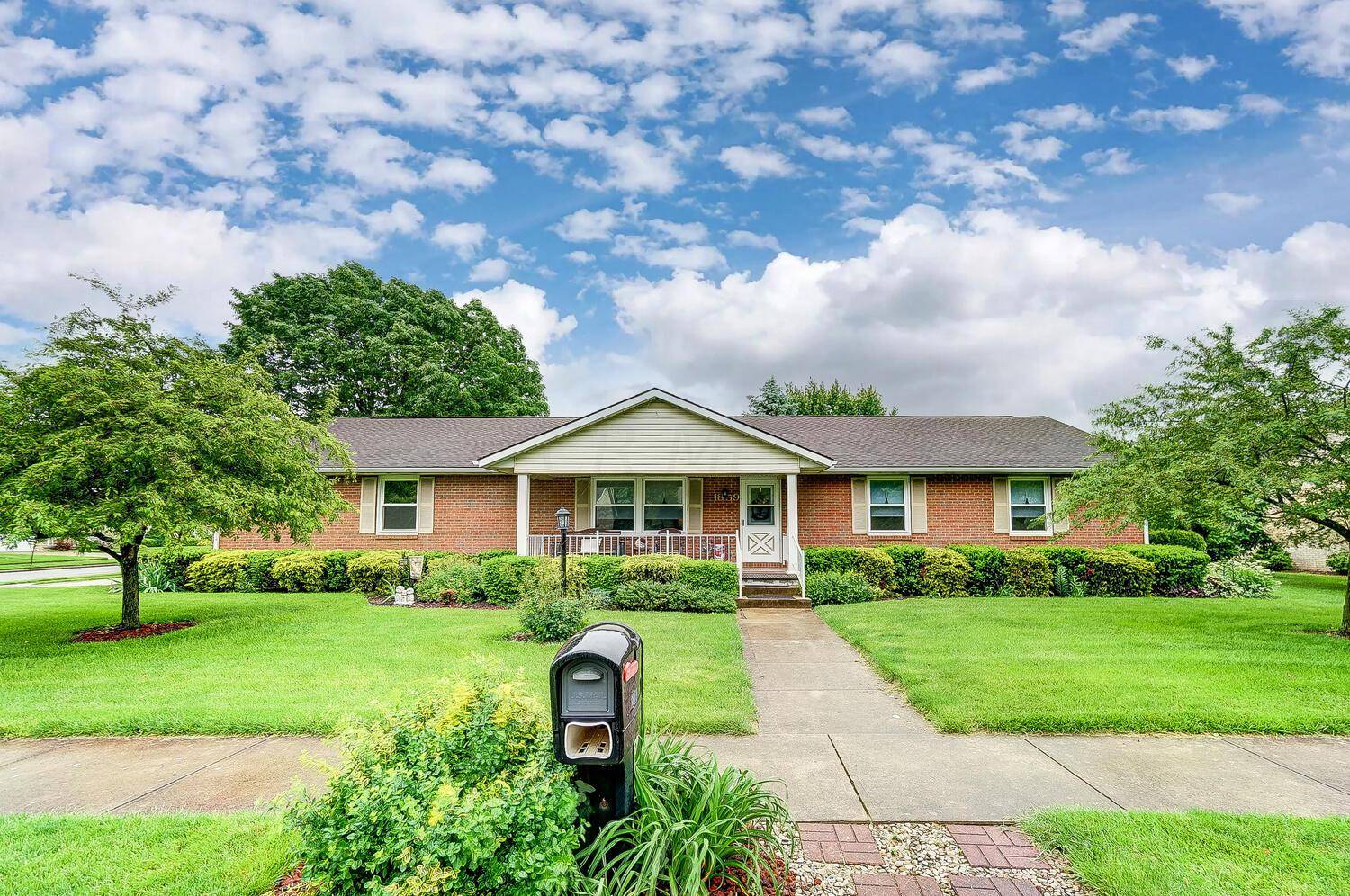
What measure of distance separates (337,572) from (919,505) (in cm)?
1469

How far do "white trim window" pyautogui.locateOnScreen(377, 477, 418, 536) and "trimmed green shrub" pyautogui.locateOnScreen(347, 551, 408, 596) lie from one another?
2134mm

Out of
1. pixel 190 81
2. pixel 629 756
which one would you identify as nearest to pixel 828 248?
pixel 190 81

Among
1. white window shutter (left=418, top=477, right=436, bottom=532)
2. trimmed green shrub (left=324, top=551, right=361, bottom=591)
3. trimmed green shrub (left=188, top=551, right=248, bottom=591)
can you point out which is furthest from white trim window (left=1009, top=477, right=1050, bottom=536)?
trimmed green shrub (left=188, top=551, right=248, bottom=591)

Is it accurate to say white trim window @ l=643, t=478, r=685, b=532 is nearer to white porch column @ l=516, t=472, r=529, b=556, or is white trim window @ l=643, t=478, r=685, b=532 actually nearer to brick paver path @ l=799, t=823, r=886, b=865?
white porch column @ l=516, t=472, r=529, b=556

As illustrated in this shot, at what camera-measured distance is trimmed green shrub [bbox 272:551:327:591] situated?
1491 centimetres

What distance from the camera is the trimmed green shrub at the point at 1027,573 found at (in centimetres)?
1430

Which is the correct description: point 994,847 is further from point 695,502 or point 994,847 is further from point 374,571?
point 374,571

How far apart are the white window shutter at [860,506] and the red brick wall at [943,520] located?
3.9 inches

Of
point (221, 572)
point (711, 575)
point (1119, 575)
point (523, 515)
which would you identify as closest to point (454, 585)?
point (523, 515)

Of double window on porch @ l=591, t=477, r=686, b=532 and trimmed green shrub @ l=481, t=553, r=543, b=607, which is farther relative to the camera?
double window on porch @ l=591, t=477, r=686, b=532

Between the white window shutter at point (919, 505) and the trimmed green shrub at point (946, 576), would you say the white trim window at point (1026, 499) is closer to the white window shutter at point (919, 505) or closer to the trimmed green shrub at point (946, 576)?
the white window shutter at point (919, 505)

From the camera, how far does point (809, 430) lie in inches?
A: 774

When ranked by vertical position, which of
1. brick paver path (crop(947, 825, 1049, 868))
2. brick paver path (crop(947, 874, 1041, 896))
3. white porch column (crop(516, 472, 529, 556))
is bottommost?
brick paver path (crop(947, 825, 1049, 868))

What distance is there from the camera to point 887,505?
1669 centimetres
